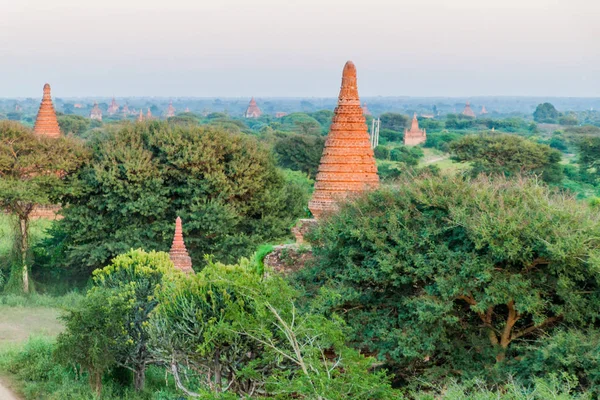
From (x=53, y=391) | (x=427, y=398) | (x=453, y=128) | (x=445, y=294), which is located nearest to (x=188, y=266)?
(x=53, y=391)

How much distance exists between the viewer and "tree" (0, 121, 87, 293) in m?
26.5

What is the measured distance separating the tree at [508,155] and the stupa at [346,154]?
77.2ft

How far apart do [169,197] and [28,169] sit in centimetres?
448

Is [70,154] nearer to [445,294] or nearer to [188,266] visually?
[188,266]

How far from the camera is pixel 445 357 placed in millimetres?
13461

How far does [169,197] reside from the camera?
27.1 m

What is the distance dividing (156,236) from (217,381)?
14.0 meters

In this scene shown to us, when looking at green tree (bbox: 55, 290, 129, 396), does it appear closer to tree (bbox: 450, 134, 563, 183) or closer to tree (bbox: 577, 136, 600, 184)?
tree (bbox: 450, 134, 563, 183)

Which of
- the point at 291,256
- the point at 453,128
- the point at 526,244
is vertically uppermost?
the point at 526,244

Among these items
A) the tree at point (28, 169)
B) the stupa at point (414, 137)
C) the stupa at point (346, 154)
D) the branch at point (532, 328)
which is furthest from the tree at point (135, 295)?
the stupa at point (414, 137)

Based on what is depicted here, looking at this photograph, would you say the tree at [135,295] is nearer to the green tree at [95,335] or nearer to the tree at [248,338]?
the green tree at [95,335]

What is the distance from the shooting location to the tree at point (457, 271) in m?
12.7

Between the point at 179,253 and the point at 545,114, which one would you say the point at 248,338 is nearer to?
the point at 179,253

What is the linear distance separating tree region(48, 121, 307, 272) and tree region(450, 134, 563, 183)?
55.1ft
